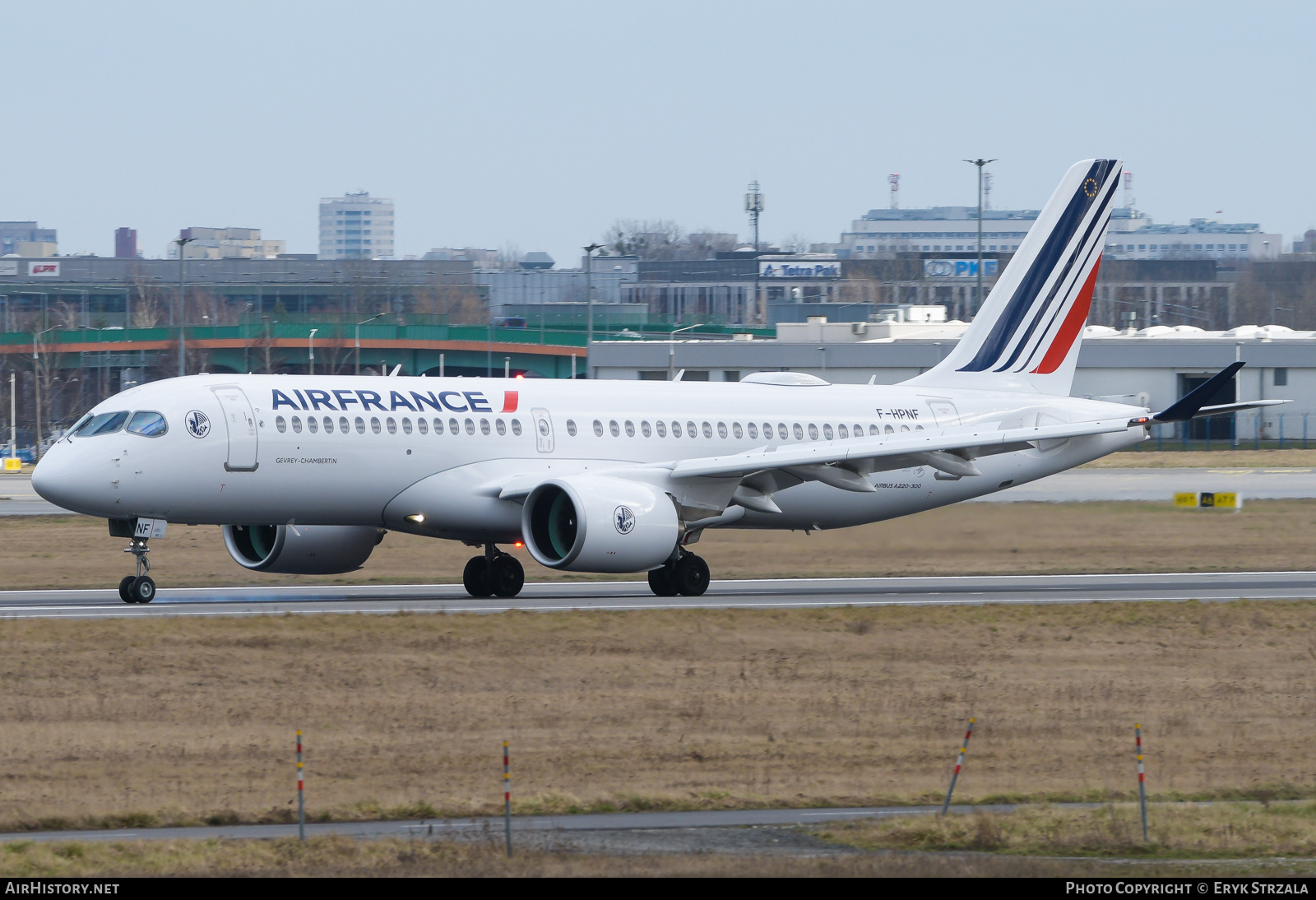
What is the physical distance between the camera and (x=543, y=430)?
115ft

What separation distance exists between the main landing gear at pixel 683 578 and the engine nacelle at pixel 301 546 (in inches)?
225

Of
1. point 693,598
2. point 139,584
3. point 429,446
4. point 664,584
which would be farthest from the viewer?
point 664,584

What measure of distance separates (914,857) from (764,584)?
23.6 metres

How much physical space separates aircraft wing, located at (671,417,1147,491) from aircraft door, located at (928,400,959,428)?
301cm

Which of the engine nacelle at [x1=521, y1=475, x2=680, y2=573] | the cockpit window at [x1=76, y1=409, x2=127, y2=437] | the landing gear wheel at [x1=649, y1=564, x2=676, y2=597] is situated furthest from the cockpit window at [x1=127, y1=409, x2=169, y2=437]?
the landing gear wheel at [x1=649, y1=564, x2=676, y2=597]

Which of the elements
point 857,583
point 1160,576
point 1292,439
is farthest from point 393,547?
point 1292,439

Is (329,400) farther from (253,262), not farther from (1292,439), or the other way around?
(253,262)

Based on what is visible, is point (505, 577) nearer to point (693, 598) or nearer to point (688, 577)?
point (688, 577)

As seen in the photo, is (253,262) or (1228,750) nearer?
(1228,750)

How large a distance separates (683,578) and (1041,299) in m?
12.8

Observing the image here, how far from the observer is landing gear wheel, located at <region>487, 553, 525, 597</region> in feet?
116

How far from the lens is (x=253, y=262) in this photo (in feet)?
620

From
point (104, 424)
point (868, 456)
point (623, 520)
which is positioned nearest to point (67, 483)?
point (104, 424)

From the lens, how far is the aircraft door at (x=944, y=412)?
40.5 metres
